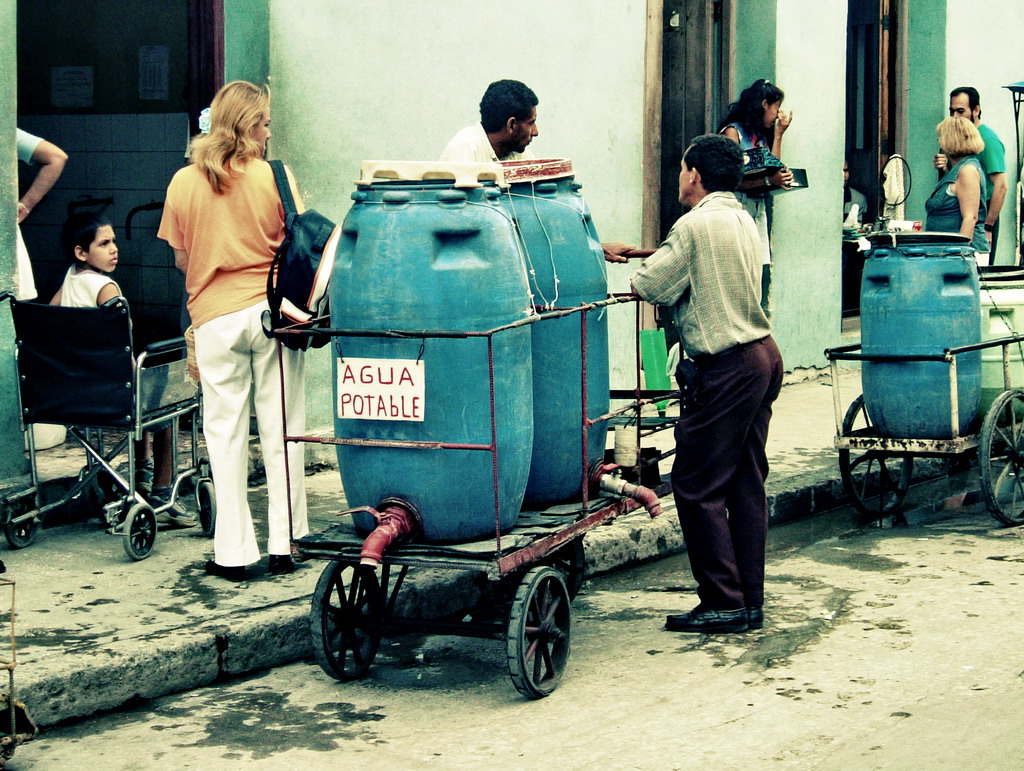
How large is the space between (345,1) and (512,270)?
3459mm

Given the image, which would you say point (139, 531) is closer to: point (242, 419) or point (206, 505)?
point (206, 505)

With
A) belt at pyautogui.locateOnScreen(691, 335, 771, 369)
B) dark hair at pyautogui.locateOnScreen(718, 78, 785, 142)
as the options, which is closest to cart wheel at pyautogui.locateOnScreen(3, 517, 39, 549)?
belt at pyautogui.locateOnScreen(691, 335, 771, 369)

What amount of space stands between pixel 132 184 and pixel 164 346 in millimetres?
3211

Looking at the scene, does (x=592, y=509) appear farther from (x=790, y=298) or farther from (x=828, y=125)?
(x=828, y=125)

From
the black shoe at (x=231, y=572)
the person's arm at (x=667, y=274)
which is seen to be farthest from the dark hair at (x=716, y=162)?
the black shoe at (x=231, y=572)

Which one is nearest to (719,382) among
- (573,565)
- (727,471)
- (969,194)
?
(727,471)

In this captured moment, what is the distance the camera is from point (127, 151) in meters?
9.27

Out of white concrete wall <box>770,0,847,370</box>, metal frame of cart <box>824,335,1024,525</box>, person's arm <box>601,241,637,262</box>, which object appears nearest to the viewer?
person's arm <box>601,241,637,262</box>

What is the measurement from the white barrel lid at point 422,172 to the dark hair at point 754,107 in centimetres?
501

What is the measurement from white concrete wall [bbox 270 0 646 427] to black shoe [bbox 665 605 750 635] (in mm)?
2906

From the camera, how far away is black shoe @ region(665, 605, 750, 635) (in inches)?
220

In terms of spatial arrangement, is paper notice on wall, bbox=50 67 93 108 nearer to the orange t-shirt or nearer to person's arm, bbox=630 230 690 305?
the orange t-shirt

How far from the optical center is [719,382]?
18.0ft

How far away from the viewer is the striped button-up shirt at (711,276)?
5430mm
